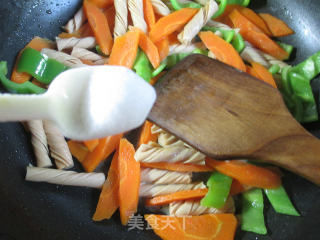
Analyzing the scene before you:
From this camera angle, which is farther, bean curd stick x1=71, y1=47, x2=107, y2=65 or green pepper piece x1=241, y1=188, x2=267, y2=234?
bean curd stick x1=71, y1=47, x2=107, y2=65

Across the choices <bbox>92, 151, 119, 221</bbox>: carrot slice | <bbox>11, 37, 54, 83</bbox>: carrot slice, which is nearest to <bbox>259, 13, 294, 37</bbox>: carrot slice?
<bbox>92, 151, 119, 221</bbox>: carrot slice

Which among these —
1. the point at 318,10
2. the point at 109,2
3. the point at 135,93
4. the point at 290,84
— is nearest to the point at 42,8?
the point at 109,2

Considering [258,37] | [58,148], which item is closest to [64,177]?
[58,148]

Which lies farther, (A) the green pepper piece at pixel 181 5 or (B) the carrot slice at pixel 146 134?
(A) the green pepper piece at pixel 181 5

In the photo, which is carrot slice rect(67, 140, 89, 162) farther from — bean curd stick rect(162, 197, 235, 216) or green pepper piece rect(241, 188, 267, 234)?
green pepper piece rect(241, 188, 267, 234)

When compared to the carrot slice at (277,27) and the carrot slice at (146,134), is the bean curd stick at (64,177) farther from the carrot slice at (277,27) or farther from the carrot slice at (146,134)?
the carrot slice at (277,27)

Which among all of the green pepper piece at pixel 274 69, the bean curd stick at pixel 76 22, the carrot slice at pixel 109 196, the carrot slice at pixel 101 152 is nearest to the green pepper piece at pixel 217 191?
the carrot slice at pixel 109 196
